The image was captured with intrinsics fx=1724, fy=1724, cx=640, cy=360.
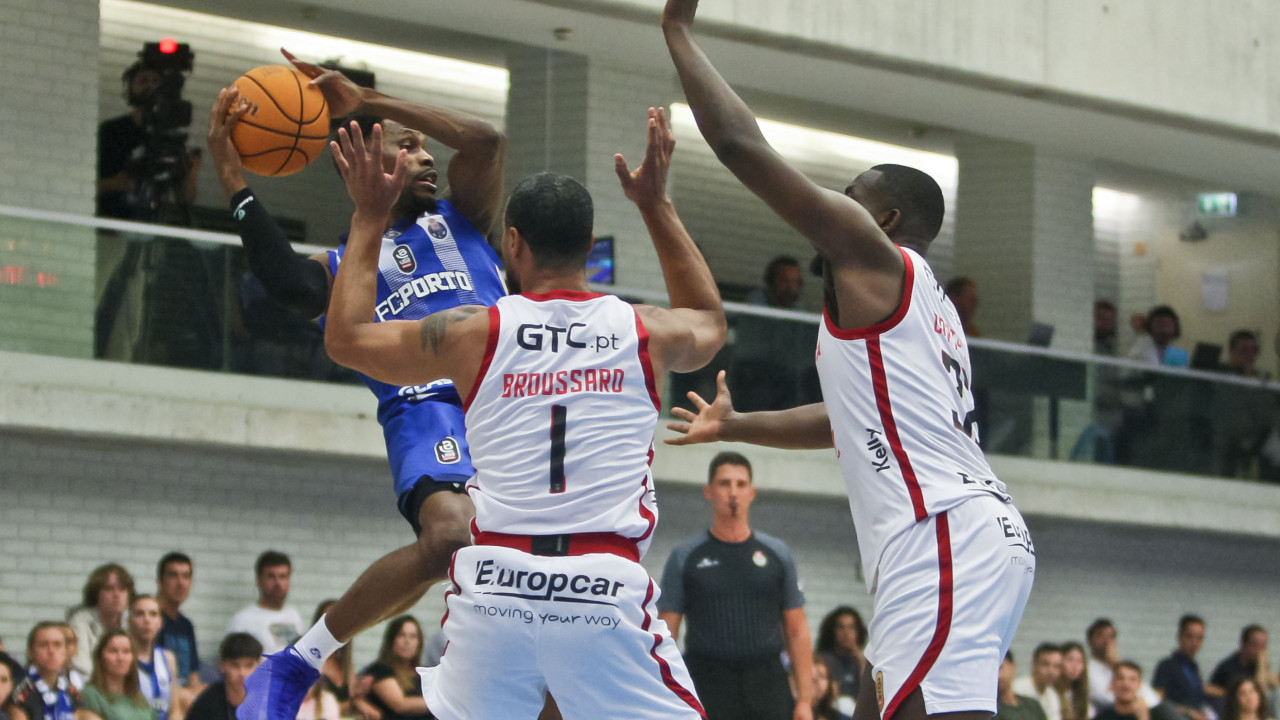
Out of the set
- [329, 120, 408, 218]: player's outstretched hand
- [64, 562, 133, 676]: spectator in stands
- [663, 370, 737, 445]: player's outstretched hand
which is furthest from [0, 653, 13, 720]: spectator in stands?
[329, 120, 408, 218]: player's outstretched hand

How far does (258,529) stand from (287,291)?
29.1ft

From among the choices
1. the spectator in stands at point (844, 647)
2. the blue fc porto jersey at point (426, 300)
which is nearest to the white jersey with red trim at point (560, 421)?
the blue fc porto jersey at point (426, 300)

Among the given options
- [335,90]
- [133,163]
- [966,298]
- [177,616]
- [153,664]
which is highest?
[133,163]

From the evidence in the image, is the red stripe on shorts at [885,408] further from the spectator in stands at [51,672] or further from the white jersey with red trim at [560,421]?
the spectator in stands at [51,672]

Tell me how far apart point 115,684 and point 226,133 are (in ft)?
19.4

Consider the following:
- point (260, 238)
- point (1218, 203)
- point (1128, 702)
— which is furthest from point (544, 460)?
point (1218, 203)

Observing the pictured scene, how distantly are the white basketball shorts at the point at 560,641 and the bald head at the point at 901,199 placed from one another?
132 centimetres

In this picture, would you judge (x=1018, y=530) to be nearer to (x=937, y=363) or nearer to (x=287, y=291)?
(x=937, y=363)

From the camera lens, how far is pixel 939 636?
15.3 ft

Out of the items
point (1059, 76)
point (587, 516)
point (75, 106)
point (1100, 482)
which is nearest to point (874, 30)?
point (1059, 76)

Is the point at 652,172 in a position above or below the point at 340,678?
above

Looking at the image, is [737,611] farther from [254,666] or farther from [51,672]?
[51,672]

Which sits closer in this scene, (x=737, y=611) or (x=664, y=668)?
(x=664, y=668)

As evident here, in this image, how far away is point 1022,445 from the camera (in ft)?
54.7
